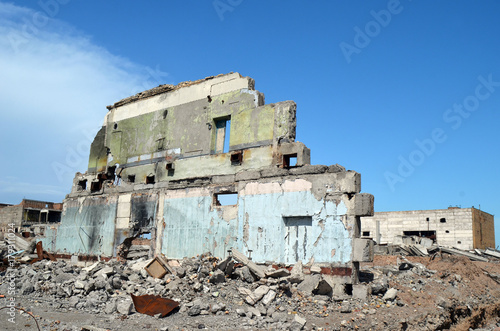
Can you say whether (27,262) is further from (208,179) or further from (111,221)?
(208,179)

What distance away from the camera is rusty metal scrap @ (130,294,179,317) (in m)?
7.62

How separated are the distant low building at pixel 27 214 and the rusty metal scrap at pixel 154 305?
28.4 meters

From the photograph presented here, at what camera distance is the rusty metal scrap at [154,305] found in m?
7.62

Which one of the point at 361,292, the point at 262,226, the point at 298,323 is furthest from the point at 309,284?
the point at 262,226

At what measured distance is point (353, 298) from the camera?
8469mm

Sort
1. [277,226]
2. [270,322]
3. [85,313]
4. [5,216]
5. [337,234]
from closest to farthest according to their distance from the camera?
1. [270,322]
2. [85,313]
3. [337,234]
4. [277,226]
5. [5,216]

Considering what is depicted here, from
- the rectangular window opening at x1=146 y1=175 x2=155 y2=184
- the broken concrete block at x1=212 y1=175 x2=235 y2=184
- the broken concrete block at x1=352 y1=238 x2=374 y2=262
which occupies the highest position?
the rectangular window opening at x1=146 y1=175 x2=155 y2=184

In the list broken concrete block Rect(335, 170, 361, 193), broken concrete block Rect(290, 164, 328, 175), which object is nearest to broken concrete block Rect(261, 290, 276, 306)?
broken concrete block Rect(335, 170, 361, 193)

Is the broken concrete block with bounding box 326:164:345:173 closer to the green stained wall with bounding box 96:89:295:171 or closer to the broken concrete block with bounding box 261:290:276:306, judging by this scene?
the green stained wall with bounding box 96:89:295:171

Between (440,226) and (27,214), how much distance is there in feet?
103

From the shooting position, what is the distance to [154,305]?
7.76m

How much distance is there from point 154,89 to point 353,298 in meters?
9.23

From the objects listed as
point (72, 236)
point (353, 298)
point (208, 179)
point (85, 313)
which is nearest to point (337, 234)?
point (353, 298)

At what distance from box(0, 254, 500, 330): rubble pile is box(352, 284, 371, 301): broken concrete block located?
20mm
